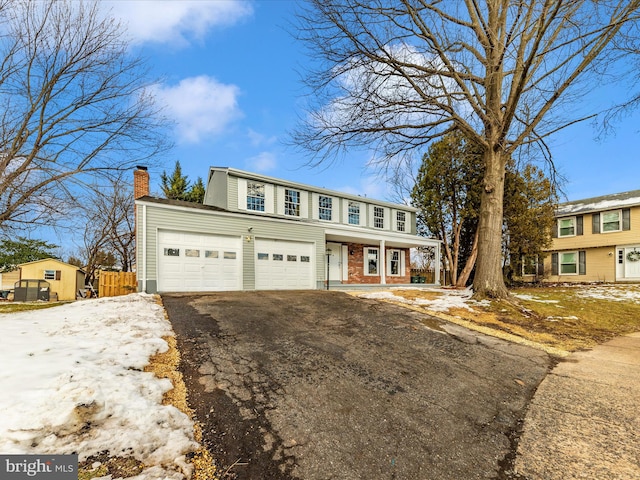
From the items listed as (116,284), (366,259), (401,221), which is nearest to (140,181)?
(116,284)

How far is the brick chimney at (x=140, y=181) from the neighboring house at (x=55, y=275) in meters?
12.3

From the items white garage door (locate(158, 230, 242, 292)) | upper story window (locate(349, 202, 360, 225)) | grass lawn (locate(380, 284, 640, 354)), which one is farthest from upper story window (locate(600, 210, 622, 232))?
white garage door (locate(158, 230, 242, 292))

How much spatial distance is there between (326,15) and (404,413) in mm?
9984

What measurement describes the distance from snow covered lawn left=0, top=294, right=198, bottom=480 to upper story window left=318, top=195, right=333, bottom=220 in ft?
45.1

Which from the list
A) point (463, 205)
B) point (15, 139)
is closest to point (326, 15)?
point (15, 139)

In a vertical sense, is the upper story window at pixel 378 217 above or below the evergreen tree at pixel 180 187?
below

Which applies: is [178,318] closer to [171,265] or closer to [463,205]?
[171,265]

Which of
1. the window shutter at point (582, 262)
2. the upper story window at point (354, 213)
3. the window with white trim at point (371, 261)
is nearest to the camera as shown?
the upper story window at point (354, 213)

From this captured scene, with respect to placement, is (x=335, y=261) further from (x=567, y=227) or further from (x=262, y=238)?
(x=567, y=227)

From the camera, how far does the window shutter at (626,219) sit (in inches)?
820

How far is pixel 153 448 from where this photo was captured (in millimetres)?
2578

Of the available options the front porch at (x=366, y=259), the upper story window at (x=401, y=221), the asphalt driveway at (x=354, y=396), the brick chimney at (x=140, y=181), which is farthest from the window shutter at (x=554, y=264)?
the brick chimney at (x=140, y=181)

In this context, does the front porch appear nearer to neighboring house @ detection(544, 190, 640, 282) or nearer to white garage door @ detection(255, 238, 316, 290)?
white garage door @ detection(255, 238, 316, 290)

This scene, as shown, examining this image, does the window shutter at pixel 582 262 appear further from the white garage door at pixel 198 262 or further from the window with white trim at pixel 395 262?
the white garage door at pixel 198 262
